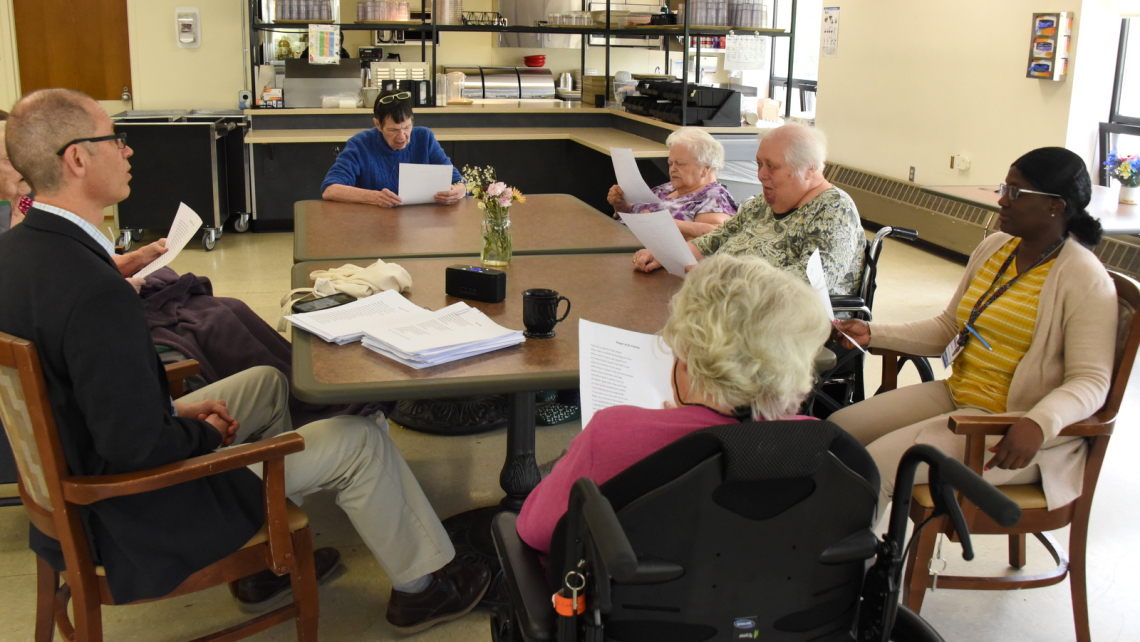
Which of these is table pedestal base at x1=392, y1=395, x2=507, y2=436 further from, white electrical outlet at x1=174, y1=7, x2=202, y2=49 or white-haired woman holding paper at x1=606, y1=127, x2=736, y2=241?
white electrical outlet at x1=174, y1=7, x2=202, y2=49

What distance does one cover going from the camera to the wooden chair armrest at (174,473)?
1.49 m

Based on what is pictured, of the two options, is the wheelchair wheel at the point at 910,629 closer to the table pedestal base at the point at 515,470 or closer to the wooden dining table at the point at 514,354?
the wooden dining table at the point at 514,354

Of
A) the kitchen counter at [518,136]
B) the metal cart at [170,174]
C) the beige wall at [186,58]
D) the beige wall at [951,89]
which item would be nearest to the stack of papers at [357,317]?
the kitchen counter at [518,136]

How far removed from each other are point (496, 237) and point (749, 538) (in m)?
1.72

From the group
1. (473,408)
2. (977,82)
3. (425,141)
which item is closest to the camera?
(473,408)

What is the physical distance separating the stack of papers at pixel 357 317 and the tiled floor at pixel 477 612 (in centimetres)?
72

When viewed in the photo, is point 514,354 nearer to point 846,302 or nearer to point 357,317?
point 357,317

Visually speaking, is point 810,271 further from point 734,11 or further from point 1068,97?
point 734,11

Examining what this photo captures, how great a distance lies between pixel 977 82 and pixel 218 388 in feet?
18.7

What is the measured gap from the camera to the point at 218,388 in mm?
2213

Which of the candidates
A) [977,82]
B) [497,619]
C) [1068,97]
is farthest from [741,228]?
[977,82]

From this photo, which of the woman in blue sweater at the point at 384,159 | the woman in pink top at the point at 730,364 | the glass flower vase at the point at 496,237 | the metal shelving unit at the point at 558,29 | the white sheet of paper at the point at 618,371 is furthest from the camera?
the metal shelving unit at the point at 558,29

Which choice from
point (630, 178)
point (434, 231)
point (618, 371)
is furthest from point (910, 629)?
point (630, 178)

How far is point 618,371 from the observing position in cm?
180
